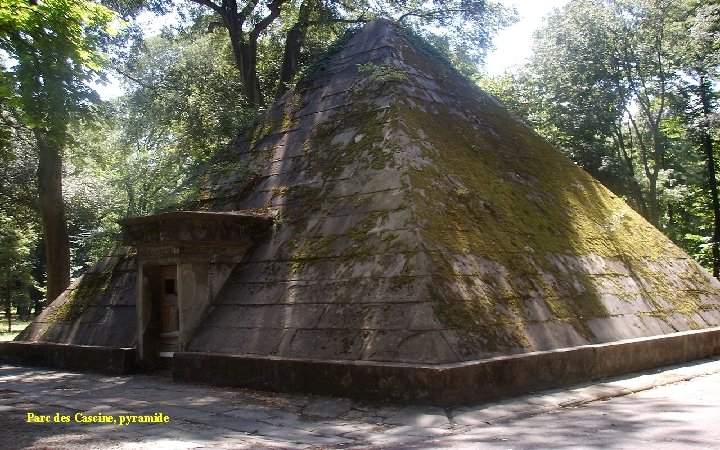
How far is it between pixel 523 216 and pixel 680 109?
21218 millimetres

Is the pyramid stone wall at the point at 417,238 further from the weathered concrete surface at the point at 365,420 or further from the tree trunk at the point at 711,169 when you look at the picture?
the tree trunk at the point at 711,169

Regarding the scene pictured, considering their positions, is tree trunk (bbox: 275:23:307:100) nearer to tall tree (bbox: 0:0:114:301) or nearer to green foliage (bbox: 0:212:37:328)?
tall tree (bbox: 0:0:114:301)

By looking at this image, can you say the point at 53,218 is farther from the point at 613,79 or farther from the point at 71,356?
the point at 613,79

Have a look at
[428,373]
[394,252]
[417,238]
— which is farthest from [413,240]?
[428,373]

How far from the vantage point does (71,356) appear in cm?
963

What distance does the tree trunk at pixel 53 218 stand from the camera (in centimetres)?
1594

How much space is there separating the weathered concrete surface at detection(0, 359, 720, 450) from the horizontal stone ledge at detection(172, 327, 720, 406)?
0.13m

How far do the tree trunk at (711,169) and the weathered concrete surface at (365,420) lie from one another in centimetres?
2198

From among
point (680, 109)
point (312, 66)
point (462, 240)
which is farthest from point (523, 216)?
point (680, 109)

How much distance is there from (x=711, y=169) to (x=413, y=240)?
25619 millimetres

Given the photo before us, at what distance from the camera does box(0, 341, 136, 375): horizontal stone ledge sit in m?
8.95

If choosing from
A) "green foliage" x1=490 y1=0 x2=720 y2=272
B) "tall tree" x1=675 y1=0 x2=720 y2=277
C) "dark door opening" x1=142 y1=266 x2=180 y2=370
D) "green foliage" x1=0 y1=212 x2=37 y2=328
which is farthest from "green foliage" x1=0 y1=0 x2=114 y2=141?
"tall tree" x1=675 y1=0 x2=720 y2=277

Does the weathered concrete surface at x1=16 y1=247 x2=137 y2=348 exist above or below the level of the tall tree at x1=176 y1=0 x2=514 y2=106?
below

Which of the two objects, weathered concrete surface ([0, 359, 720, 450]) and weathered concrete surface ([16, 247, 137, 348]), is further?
weathered concrete surface ([16, 247, 137, 348])
